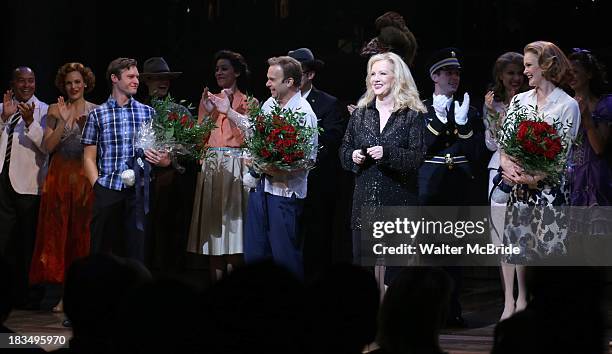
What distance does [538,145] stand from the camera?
5977mm

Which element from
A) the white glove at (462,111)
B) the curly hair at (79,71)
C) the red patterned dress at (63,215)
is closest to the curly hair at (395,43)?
the white glove at (462,111)

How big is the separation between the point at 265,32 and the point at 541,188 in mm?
4041

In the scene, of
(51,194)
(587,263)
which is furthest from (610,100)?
(51,194)

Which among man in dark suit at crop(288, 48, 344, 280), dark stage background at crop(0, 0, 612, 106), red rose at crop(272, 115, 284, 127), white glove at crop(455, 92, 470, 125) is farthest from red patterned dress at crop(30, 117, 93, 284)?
white glove at crop(455, 92, 470, 125)

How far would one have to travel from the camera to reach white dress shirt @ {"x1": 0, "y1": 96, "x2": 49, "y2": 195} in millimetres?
7699

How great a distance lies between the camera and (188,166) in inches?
340

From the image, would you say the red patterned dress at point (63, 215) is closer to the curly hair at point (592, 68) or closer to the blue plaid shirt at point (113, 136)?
the blue plaid shirt at point (113, 136)

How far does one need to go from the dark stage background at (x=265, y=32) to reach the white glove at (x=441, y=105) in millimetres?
1516

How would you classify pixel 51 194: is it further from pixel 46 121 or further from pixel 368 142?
pixel 368 142

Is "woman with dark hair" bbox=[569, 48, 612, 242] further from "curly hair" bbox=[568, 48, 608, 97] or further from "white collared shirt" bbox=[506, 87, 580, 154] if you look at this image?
"white collared shirt" bbox=[506, 87, 580, 154]

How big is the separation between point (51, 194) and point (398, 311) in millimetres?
5047

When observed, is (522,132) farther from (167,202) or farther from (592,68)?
(167,202)

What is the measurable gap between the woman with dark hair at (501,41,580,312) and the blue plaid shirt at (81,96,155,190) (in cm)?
241

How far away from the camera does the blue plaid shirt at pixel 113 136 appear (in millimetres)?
6895
